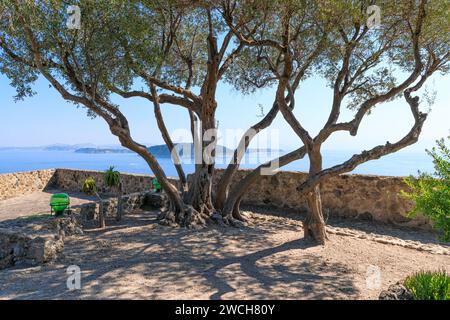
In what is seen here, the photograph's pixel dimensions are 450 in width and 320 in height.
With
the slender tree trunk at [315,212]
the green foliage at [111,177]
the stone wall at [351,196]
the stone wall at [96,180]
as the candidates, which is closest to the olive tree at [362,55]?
the slender tree trunk at [315,212]

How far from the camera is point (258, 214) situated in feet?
40.8

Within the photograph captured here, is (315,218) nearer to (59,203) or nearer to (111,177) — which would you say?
(111,177)

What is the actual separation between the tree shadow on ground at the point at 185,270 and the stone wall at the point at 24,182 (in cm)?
1105

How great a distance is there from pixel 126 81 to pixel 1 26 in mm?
3074

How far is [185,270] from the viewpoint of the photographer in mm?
6176

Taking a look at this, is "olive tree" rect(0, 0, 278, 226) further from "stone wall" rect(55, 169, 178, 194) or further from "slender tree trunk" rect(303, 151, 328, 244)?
"stone wall" rect(55, 169, 178, 194)

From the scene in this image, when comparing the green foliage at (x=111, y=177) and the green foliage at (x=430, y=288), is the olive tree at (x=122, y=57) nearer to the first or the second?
the green foliage at (x=111, y=177)

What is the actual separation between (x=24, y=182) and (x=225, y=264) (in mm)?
15818

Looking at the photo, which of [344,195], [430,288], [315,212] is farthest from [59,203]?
[344,195]

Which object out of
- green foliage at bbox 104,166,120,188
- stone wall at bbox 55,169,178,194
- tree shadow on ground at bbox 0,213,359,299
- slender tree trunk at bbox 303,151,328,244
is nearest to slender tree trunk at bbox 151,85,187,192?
green foliage at bbox 104,166,120,188

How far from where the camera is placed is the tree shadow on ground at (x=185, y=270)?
16.8ft

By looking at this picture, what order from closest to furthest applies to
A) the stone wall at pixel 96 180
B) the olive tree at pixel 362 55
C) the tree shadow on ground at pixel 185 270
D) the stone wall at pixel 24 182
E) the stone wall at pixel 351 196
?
the tree shadow on ground at pixel 185 270, the olive tree at pixel 362 55, the stone wall at pixel 351 196, the stone wall at pixel 96 180, the stone wall at pixel 24 182

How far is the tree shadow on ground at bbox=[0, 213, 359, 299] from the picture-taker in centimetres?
511

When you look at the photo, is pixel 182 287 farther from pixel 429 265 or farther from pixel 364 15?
pixel 364 15
